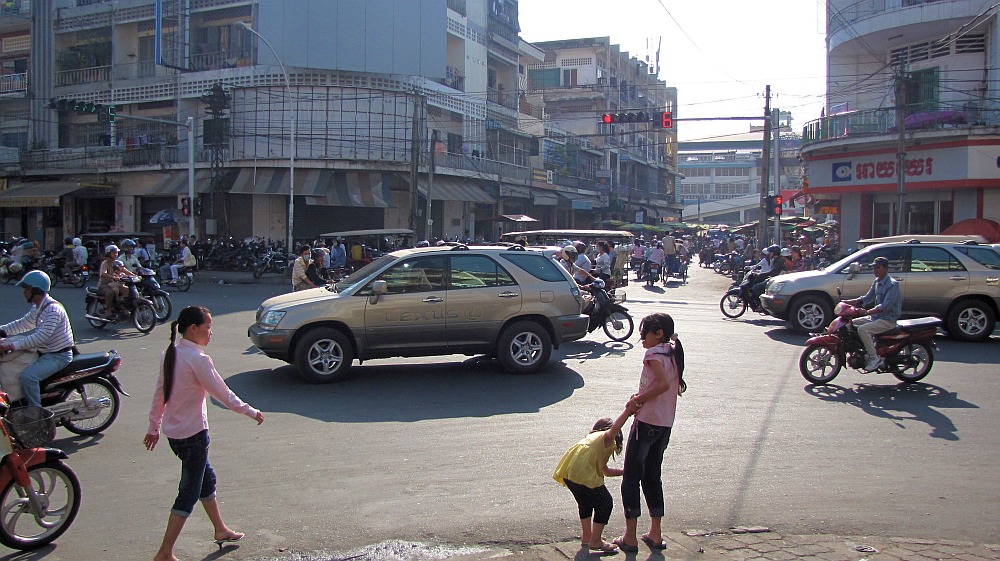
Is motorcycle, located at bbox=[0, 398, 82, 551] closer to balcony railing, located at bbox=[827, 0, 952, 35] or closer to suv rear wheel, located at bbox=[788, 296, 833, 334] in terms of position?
suv rear wheel, located at bbox=[788, 296, 833, 334]

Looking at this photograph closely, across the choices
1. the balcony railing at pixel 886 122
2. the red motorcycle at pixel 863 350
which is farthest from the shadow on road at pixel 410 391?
the balcony railing at pixel 886 122

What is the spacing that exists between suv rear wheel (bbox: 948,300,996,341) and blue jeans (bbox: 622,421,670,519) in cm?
1115

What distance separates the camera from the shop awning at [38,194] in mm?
37531

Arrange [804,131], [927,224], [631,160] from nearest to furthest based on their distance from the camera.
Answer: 1. [927,224]
2. [804,131]
3. [631,160]

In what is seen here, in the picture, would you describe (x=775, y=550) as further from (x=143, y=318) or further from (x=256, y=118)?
(x=256, y=118)

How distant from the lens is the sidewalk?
15.3ft

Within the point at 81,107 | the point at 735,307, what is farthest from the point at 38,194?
the point at 735,307

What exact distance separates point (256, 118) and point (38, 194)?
496 inches

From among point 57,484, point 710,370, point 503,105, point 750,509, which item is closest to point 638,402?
point 750,509

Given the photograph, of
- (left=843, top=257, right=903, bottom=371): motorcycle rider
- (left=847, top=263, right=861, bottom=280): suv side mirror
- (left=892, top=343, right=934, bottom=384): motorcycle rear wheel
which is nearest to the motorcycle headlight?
(left=843, top=257, right=903, bottom=371): motorcycle rider

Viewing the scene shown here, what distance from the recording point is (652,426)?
486cm

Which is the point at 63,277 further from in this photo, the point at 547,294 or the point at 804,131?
the point at 804,131

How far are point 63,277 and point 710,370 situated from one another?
21.1 metres

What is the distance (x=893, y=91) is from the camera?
3002 centimetres
